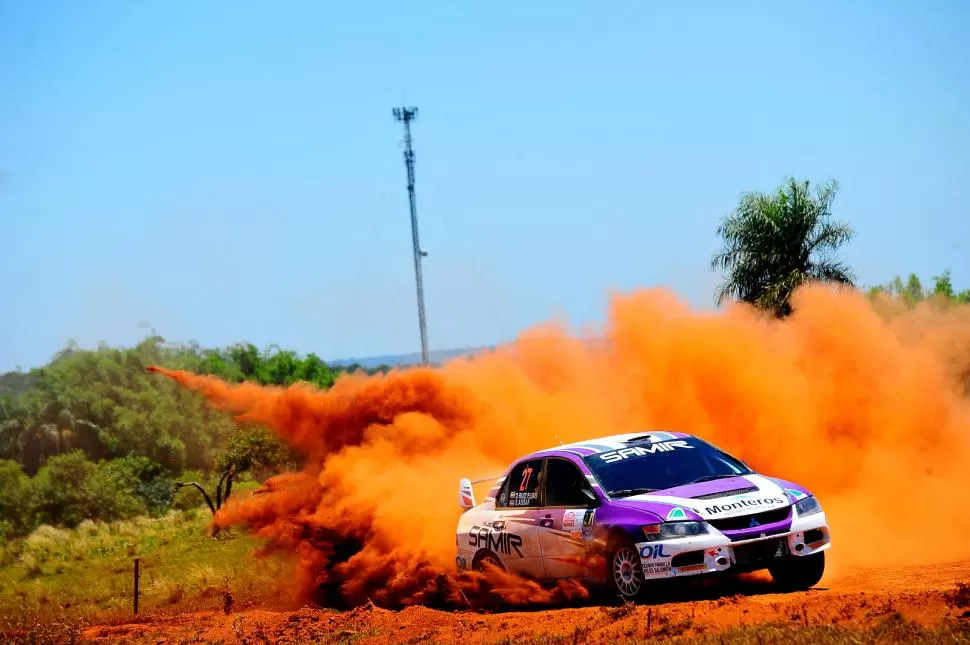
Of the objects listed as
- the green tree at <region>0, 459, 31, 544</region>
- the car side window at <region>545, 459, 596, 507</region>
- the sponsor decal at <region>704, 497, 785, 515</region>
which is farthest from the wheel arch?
the green tree at <region>0, 459, 31, 544</region>

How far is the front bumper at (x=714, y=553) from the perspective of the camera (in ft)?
34.8

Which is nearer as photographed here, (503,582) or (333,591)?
(503,582)

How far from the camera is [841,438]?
18578 millimetres

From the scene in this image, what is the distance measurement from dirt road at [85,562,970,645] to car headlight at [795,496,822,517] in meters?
0.73

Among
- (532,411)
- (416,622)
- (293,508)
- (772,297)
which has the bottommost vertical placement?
(416,622)

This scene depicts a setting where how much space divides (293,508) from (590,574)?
274 inches

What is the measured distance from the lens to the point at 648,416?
19469mm

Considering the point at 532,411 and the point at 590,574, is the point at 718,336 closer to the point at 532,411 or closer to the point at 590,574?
the point at 532,411

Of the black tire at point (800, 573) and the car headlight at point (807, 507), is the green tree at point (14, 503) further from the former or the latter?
the car headlight at point (807, 507)

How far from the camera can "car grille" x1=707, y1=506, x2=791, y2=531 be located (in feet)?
35.2

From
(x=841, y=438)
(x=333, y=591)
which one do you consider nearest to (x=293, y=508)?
(x=333, y=591)

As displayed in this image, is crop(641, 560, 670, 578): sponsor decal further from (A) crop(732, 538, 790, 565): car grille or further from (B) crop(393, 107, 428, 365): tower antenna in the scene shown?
(B) crop(393, 107, 428, 365): tower antenna

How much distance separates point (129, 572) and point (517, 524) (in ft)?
50.1

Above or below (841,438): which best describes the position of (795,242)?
→ above
